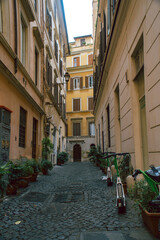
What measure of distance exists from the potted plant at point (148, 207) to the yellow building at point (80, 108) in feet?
84.9

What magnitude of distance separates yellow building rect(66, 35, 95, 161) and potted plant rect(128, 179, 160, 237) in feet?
84.9

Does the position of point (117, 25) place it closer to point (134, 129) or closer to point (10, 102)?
point (134, 129)

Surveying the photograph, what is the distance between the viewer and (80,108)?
3031cm

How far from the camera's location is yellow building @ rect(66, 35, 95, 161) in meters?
29.7

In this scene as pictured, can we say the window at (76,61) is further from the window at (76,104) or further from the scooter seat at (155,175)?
the scooter seat at (155,175)

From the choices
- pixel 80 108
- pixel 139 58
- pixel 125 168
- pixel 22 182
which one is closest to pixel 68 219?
pixel 125 168

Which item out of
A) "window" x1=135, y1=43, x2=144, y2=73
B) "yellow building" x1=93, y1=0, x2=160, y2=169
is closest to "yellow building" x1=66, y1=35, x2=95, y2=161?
"yellow building" x1=93, y1=0, x2=160, y2=169

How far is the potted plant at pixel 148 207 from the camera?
8.49 ft

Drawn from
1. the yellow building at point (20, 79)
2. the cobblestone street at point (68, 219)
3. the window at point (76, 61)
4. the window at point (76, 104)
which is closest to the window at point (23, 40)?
the yellow building at point (20, 79)

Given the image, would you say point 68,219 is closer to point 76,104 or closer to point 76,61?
point 76,104

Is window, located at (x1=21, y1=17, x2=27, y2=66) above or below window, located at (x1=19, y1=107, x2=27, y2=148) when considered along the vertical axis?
above

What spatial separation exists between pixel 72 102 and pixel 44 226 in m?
27.7

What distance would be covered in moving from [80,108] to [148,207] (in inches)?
1089

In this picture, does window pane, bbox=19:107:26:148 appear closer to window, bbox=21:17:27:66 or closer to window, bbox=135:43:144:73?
window, bbox=21:17:27:66
